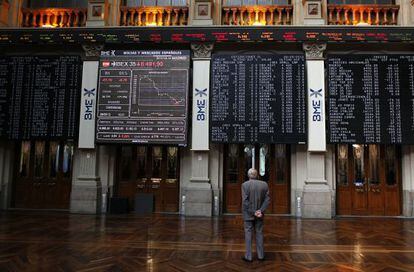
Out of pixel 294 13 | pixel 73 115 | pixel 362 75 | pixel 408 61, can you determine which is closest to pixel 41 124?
pixel 73 115

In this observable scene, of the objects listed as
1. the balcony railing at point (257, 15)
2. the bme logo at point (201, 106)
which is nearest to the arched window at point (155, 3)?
the balcony railing at point (257, 15)

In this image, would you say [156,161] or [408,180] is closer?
[408,180]

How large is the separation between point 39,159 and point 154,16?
6.68 m

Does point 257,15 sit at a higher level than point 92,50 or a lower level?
higher

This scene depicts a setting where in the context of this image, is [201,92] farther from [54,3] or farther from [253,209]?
[54,3]

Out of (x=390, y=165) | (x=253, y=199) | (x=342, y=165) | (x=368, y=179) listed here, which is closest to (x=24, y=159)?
(x=253, y=199)

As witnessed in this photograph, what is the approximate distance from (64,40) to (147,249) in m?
8.21

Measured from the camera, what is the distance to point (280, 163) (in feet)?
38.4

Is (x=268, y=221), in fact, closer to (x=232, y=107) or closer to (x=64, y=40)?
(x=232, y=107)

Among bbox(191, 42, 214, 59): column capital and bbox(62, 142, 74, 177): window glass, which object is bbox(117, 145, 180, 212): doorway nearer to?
bbox(62, 142, 74, 177): window glass

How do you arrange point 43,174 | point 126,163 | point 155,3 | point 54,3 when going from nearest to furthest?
point 126,163 < point 43,174 < point 155,3 < point 54,3

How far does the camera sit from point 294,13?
38.4 ft

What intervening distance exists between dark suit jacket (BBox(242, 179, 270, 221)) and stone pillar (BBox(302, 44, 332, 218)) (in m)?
5.26

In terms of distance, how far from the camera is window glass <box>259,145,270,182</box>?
11664 millimetres
